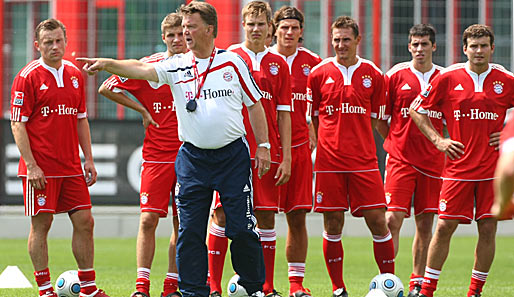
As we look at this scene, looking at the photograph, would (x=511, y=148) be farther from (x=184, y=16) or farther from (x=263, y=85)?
(x=263, y=85)

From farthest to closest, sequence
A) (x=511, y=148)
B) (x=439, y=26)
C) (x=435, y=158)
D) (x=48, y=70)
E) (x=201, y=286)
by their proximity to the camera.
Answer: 1. (x=439, y=26)
2. (x=435, y=158)
3. (x=48, y=70)
4. (x=201, y=286)
5. (x=511, y=148)

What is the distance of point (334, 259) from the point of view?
834cm

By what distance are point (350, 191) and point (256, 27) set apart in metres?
1.65

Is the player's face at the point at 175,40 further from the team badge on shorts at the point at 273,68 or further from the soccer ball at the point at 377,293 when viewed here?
the soccer ball at the point at 377,293

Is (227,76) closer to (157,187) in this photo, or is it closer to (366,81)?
(157,187)

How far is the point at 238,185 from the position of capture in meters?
6.66

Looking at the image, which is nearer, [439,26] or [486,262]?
[486,262]

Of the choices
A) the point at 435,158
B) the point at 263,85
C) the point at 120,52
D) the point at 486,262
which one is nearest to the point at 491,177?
the point at 486,262

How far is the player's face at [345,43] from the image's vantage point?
331 inches

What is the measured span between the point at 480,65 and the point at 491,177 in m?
0.94

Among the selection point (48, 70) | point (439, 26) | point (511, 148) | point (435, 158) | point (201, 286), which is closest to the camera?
point (511, 148)

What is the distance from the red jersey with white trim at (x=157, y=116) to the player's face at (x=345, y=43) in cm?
155

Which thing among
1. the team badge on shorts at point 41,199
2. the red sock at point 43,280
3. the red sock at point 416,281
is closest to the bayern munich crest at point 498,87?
the red sock at point 416,281

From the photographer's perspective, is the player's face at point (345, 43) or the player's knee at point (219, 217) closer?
the player's knee at point (219, 217)
